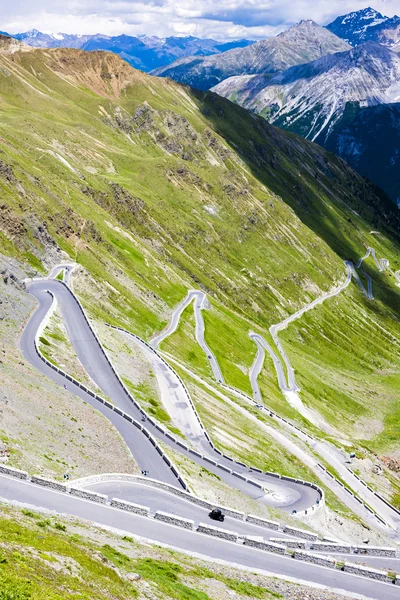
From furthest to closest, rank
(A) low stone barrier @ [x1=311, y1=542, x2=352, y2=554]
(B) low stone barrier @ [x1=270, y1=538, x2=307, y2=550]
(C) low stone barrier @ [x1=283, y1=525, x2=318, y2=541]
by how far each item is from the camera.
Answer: (C) low stone barrier @ [x1=283, y1=525, x2=318, y2=541] < (A) low stone barrier @ [x1=311, y1=542, x2=352, y2=554] < (B) low stone barrier @ [x1=270, y1=538, x2=307, y2=550]

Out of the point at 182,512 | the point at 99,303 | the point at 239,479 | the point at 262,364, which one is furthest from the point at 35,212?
the point at 182,512

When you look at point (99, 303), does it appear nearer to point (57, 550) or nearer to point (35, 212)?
point (35, 212)

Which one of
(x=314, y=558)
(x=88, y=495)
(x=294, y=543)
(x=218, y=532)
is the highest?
(x=314, y=558)

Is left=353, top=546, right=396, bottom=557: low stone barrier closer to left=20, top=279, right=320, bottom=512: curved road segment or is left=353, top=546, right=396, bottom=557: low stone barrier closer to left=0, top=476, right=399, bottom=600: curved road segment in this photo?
left=0, top=476, right=399, bottom=600: curved road segment

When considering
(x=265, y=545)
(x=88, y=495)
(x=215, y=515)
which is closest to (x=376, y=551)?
(x=265, y=545)

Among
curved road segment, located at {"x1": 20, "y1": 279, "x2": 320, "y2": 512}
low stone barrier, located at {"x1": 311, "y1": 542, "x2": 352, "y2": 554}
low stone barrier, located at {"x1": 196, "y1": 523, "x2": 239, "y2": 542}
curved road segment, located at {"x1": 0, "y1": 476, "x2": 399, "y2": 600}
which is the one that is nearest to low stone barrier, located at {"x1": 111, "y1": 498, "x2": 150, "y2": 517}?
curved road segment, located at {"x1": 0, "y1": 476, "x2": 399, "y2": 600}

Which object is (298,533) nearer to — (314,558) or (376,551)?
(314,558)

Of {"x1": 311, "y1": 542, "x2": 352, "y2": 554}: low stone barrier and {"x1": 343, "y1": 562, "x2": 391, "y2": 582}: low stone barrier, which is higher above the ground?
{"x1": 343, "y1": 562, "x2": 391, "y2": 582}: low stone barrier
